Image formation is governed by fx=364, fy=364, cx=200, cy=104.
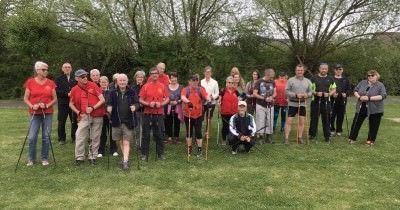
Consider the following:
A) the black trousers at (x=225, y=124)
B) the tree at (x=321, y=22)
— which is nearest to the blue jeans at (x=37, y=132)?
the black trousers at (x=225, y=124)

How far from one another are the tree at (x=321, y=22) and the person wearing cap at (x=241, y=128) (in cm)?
1359

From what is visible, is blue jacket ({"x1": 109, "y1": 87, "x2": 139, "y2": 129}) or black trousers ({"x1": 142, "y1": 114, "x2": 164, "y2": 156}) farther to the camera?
black trousers ({"x1": 142, "y1": 114, "x2": 164, "y2": 156})

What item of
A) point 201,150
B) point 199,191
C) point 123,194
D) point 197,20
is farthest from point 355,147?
point 197,20

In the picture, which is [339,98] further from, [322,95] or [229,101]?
[229,101]

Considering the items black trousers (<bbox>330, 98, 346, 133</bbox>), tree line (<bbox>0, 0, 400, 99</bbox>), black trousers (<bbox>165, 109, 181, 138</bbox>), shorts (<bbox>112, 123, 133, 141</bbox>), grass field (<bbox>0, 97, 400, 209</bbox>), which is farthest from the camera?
tree line (<bbox>0, 0, 400, 99</bbox>)

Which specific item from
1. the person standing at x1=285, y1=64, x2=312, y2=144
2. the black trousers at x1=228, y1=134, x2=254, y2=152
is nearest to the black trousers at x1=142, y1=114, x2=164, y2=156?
the black trousers at x1=228, y1=134, x2=254, y2=152

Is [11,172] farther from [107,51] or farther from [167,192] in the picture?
[107,51]

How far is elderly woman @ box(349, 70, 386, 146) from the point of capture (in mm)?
8422

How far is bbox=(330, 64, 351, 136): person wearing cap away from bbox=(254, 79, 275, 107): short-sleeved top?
70.0 inches

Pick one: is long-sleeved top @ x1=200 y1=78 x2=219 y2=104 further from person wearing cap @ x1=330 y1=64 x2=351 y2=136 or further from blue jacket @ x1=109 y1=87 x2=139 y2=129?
person wearing cap @ x1=330 y1=64 x2=351 y2=136

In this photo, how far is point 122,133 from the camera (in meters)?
6.54

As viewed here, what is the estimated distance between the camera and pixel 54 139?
906cm

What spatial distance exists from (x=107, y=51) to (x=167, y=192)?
1594cm

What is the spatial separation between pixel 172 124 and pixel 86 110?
282 centimetres
